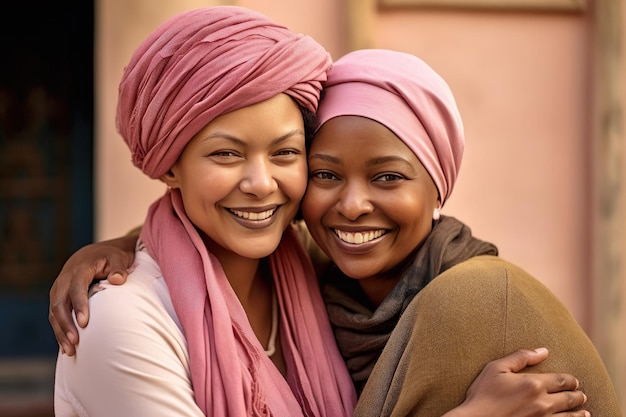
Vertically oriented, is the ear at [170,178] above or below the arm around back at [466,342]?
above

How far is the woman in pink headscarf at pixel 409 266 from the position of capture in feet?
7.29

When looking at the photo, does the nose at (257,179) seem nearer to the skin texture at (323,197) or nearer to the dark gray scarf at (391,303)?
the skin texture at (323,197)

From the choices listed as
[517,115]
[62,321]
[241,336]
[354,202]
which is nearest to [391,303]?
[354,202]

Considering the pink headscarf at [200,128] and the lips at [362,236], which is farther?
the lips at [362,236]

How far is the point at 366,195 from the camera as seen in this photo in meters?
2.56

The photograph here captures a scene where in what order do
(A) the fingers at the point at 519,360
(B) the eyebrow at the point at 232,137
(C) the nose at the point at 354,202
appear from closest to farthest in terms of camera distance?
(A) the fingers at the point at 519,360 < (B) the eyebrow at the point at 232,137 < (C) the nose at the point at 354,202

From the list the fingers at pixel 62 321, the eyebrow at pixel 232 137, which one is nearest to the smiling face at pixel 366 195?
the eyebrow at pixel 232 137

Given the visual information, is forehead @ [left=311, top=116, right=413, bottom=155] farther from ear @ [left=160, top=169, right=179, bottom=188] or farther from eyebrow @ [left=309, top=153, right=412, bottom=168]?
ear @ [left=160, top=169, right=179, bottom=188]

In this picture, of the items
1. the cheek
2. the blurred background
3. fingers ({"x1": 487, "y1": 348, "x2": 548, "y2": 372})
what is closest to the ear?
the cheek

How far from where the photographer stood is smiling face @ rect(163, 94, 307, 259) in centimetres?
243

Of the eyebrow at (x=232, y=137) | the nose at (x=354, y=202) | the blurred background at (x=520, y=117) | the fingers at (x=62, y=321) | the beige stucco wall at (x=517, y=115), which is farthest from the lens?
the beige stucco wall at (x=517, y=115)

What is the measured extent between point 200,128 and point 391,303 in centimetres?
72

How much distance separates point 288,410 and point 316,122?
81cm

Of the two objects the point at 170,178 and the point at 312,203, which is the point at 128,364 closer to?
the point at 170,178
